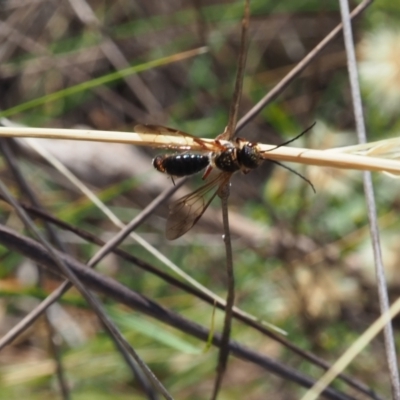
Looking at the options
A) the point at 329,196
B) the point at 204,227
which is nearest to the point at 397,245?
the point at 329,196

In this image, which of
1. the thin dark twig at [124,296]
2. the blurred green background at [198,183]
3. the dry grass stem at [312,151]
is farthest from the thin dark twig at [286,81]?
the blurred green background at [198,183]

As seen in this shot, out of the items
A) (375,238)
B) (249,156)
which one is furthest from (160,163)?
(375,238)

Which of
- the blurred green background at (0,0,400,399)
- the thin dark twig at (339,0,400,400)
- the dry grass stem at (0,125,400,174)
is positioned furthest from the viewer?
the blurred green background at (0,0,400,399)

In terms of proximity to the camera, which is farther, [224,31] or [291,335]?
[224,31]

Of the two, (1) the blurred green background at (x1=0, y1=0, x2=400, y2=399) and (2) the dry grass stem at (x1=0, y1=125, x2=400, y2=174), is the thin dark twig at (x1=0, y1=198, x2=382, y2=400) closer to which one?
(2) the dry grass stem at (x1=0, y1=125, x2=400, y2=174)

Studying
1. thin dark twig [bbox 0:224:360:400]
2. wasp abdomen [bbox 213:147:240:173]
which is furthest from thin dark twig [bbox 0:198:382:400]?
wasp abdomen [bbox 213:147:240:173]

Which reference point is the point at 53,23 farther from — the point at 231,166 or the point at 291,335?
the point at 231,166
